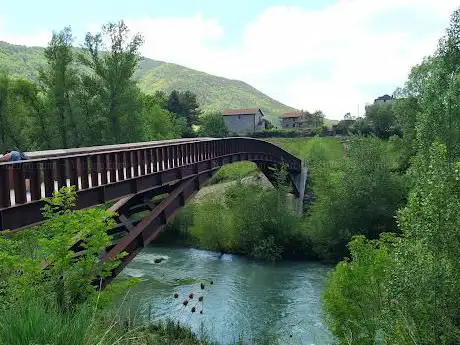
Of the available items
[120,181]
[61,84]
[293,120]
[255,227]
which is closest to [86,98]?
[61,84]

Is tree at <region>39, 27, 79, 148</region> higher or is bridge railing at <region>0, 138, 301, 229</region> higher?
tree at <region>39, 27, 79, 148</region>

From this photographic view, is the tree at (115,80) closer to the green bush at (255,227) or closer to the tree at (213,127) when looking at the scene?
the green bush at (255,227)

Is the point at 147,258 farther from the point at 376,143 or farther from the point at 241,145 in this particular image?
the point at 376,143

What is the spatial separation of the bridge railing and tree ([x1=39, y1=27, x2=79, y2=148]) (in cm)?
2305

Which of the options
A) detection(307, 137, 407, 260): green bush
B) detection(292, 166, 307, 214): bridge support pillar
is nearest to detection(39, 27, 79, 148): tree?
detection(292, 166, 307, 214): bridge support pillar

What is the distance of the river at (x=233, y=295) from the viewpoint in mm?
19578

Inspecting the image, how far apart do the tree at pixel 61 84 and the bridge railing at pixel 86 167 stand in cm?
2305

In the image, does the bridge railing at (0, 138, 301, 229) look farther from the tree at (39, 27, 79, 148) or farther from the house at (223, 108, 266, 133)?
the house at (223, 108, 266, 133)

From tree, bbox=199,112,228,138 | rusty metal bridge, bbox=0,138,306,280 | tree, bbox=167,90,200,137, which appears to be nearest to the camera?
rusty metal bridge, bbox=0,138,306,280

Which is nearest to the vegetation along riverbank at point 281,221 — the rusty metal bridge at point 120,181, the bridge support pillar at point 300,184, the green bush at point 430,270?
the green bush at point 430,270

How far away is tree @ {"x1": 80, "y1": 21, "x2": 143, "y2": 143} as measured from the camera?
44.0m

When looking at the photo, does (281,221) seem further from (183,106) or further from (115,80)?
(183,106)

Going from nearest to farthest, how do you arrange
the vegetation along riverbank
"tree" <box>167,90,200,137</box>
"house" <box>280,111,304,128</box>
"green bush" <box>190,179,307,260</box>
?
the vegetation along riverbank → "green bush" <box>190,179,307,260</box> → "tree" <box>167,90,200,137</box> → "house" <box>280,111,304,128</box>

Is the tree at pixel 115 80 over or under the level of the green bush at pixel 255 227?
over
